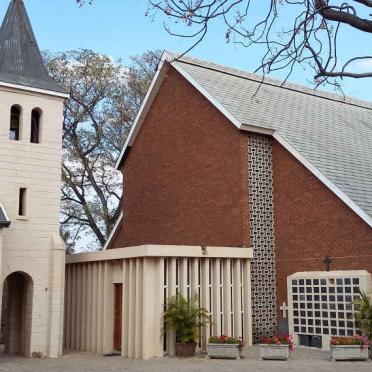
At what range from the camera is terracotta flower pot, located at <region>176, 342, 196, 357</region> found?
658 inches

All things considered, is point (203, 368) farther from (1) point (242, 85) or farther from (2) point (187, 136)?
(1) point (242, 85)

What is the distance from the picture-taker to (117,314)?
18766 millimetres

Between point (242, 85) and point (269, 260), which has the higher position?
point (242, 85)

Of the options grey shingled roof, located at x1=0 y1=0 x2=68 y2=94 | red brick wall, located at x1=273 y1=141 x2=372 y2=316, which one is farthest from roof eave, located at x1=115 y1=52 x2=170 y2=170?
red brick wall, located at x1=273 y1=141 x2=372 y2=316

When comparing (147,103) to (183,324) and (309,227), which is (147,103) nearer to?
(309,227)

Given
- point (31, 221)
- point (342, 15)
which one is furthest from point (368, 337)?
point (342, 15)

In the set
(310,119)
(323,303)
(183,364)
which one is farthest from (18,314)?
(310,119)

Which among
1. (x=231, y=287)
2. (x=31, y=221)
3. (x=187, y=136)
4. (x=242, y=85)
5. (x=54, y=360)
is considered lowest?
(x=54, y=360)

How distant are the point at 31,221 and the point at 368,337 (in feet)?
32.5

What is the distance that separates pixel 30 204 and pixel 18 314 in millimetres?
3723

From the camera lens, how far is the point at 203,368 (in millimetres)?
14180

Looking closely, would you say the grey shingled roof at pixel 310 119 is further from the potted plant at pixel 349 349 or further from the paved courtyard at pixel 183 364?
the paved courtyard at pixel 183 364

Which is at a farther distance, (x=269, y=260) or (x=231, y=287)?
(x=269, y=260)

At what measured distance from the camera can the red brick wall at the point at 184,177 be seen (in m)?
20.5
